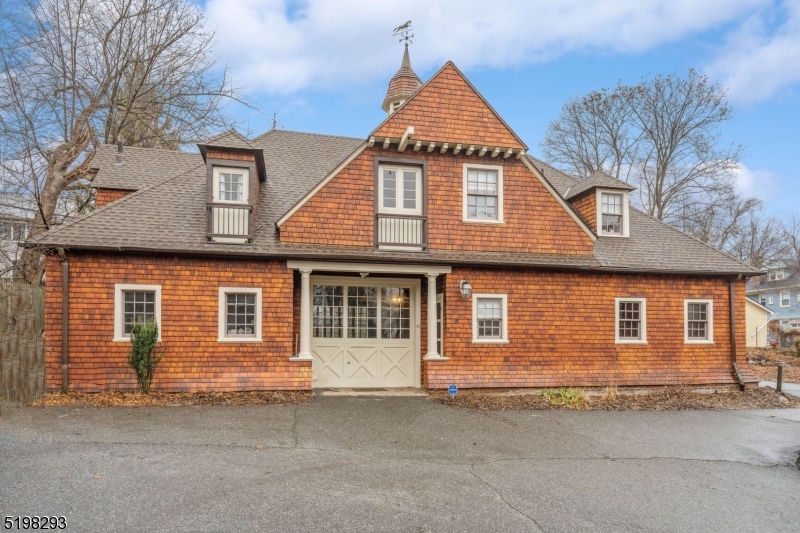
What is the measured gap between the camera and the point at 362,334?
45.3ft

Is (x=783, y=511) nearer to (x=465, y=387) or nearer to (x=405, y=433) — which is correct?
(x=405, y=433)

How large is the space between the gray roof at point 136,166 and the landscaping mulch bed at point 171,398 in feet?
19.5

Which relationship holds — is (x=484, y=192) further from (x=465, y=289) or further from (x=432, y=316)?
(x=432, y=316)

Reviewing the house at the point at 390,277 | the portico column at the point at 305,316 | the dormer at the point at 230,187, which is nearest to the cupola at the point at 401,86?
the house at the point at 390,277

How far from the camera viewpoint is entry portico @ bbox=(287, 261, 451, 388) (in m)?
13.4

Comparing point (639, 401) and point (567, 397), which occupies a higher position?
point (567, 397)

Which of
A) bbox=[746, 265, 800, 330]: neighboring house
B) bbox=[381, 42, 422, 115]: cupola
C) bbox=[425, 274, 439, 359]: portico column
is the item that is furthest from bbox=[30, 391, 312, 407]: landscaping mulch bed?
bbox=[746, 265, 800, 330]: neighboring house

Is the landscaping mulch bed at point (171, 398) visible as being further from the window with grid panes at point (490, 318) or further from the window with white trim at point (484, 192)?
the window with white trim at point (484, 192)

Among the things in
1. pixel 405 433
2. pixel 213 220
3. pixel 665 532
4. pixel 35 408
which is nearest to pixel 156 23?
pixel 213 220

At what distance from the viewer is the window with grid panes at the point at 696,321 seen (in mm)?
14719

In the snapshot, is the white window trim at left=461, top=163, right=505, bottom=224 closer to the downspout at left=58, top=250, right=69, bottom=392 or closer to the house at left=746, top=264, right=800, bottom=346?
the downspout at left=58, top=250, right=69, bottom=392

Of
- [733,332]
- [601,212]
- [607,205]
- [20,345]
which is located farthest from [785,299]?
[20,345]

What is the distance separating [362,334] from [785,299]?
160 ft

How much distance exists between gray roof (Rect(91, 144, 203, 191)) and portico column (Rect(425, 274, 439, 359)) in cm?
779
